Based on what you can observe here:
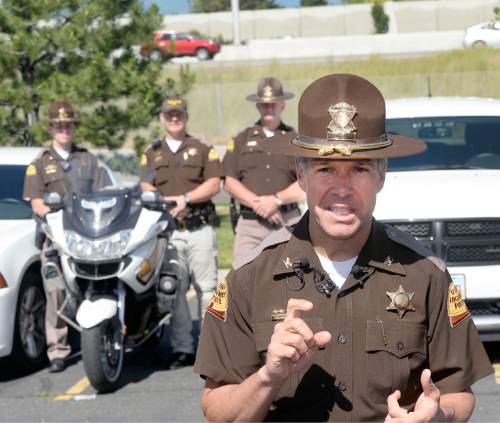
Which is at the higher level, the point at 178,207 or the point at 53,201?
the point at 53,201

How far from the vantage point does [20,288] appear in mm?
7484

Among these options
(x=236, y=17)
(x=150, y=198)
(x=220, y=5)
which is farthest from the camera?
(x=220, y=5)

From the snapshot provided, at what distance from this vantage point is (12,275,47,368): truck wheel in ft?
24.4

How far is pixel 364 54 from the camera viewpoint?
53.2 meters

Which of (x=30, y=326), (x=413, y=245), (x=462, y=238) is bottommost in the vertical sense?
(x=30, y=326)

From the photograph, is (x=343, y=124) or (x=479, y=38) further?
(x=479, y=38)

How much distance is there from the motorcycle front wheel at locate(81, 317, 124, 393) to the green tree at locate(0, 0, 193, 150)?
23.5 ft

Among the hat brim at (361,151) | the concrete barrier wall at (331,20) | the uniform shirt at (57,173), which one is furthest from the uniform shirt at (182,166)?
the concrete barrier wall at (331,20)

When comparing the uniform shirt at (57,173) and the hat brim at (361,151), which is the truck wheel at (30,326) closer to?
the uniform shirt at (57,173)

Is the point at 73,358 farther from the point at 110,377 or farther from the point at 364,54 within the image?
the point at 364,54

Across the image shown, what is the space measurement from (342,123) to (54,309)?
5176 millimetres

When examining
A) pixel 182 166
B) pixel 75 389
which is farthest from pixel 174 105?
pixel 75 389

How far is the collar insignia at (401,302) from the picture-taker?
2680 millimetres

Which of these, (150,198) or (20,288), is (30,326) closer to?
(20,288)
